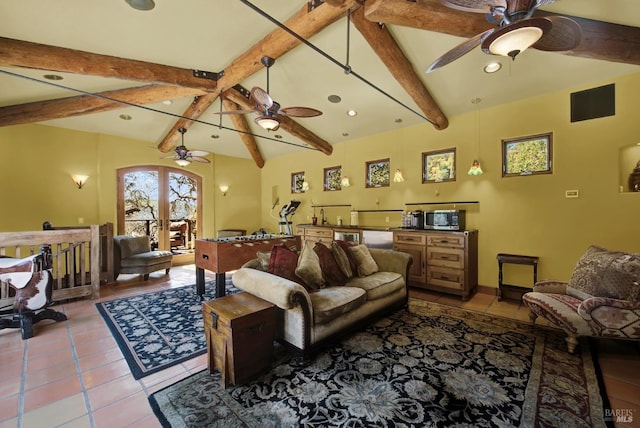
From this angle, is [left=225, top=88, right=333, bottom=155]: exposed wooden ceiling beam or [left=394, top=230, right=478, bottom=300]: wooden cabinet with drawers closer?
[left=394, top=230, right=478, bottom=300]: wooden cabinet with drawers

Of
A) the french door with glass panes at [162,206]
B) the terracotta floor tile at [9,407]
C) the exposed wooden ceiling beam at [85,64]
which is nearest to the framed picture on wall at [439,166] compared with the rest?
the exposed wooden ceiling beam at [85,64]

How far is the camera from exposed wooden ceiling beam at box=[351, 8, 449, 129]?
10.1ft

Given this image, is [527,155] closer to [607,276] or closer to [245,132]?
[607,276]

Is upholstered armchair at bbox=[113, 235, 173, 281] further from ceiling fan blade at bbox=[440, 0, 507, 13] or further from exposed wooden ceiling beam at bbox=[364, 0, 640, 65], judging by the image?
ceiling fan blade at bbox=[440, 0, 507, 13]

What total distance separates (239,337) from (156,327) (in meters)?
1.78

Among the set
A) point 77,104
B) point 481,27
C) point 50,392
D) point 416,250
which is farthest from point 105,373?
point 481,27

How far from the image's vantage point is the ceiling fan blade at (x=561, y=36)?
1717mm

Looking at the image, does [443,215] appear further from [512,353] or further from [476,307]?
[512,353]

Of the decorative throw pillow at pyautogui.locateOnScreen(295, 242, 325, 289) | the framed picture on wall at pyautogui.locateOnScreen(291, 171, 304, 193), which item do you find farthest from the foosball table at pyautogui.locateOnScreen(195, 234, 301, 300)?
the framed picture on wall at pyautogui.locateOnScreen(291, 171, 304, 193)

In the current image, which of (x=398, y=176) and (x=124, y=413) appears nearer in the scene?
(x=124, y=413)

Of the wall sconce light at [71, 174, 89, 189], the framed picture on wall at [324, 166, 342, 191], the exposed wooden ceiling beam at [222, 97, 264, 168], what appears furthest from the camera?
the framed picture on wall at [324, 166, 342, 191]

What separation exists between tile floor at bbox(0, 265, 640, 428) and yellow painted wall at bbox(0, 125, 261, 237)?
3520 mm

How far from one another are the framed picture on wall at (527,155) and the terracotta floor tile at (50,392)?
583 centimetres

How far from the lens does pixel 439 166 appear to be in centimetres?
506
